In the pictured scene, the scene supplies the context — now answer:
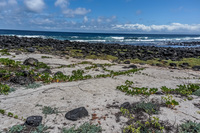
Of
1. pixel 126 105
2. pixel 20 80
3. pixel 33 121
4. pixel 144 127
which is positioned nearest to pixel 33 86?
pixel 20 80

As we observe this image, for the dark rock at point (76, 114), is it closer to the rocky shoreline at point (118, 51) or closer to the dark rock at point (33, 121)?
the dark rock at point (33, 121)

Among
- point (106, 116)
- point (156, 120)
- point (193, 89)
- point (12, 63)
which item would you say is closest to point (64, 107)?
point (106, 116)

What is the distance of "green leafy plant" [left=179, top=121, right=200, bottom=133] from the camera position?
4051mm

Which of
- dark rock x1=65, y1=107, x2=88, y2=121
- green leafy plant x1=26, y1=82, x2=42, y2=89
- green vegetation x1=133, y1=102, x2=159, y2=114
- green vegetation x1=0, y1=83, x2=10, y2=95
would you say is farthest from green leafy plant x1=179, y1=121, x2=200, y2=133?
green vegetation x1=0, y1=83, x2=10, y2=95

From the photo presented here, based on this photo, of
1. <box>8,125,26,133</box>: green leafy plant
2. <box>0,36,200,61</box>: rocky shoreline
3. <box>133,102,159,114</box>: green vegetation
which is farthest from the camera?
<box>0,36,200,61</box>: rocky shoreline

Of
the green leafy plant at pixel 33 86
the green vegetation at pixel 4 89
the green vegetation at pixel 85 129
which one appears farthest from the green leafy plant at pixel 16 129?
the green leafy plant at pixel 33 86

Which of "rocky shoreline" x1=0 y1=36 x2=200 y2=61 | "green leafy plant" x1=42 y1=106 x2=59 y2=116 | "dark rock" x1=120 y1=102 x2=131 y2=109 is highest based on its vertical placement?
"rocky shoreline" x1=0 y1=36 x2=200 y2=61

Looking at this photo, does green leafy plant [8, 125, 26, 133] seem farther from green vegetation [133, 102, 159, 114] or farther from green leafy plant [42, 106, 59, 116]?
green vegetation [133, 102, 159, 114]

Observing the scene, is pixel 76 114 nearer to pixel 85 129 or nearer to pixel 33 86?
pixel 85 129

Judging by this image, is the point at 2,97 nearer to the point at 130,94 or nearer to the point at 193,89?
the point at 130,94

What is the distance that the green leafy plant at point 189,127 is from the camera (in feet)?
13.3

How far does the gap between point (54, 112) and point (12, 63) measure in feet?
22.1

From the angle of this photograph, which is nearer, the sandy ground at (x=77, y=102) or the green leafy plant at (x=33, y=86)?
the sandy ground at (x=77, y=102)

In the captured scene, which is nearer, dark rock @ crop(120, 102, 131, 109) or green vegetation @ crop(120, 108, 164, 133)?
green vegetation @ crop(120, 108, 164, 133)
